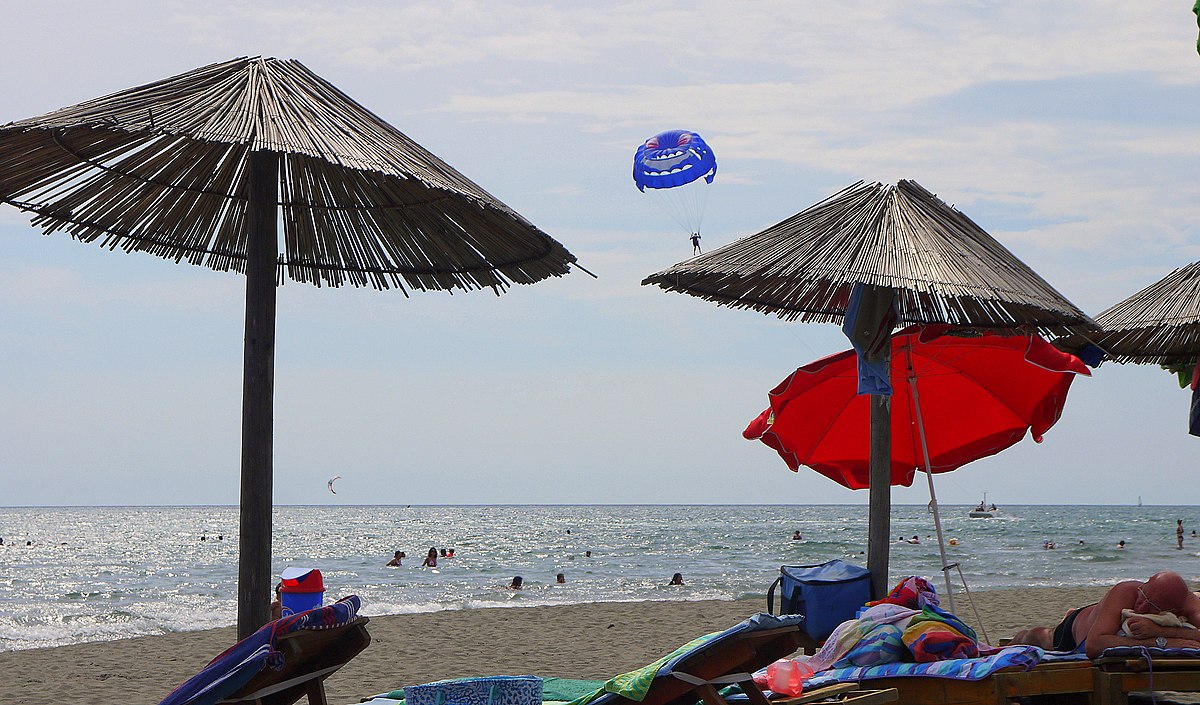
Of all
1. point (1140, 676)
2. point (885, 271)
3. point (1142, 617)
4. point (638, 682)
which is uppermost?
point (885, 271)

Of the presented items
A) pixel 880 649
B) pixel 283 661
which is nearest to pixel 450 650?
pixel 880 649

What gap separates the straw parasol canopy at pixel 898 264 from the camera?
5047mm

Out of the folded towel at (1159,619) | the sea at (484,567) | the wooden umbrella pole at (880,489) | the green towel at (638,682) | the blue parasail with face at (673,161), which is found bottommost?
the sea at (484,567)

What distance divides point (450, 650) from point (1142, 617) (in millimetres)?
6870

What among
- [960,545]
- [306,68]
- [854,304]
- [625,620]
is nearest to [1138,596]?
[854,304]

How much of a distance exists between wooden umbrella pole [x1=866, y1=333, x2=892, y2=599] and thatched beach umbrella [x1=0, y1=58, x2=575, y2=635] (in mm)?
2306

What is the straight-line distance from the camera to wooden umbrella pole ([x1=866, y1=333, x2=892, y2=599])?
5.89 meters

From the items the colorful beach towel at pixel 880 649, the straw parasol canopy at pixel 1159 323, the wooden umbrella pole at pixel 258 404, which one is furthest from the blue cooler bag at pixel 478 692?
the straw parasol canopy at pixel 1159 323

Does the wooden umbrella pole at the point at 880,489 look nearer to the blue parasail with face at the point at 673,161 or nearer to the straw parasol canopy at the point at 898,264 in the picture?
the straw parasol canopy at the point at 898,264

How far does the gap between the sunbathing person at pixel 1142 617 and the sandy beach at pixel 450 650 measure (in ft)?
13.2

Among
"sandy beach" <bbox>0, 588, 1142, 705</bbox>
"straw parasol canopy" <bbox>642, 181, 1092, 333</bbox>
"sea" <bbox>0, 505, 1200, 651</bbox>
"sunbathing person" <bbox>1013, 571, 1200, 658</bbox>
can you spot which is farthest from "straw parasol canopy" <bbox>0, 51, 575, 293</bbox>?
"sea" <bbox>0, 505, 1200, 651</bbox>

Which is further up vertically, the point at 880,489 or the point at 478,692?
the point at 880,489

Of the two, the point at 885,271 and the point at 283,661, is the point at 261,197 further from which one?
the point at 885,271

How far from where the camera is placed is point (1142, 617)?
466cm
